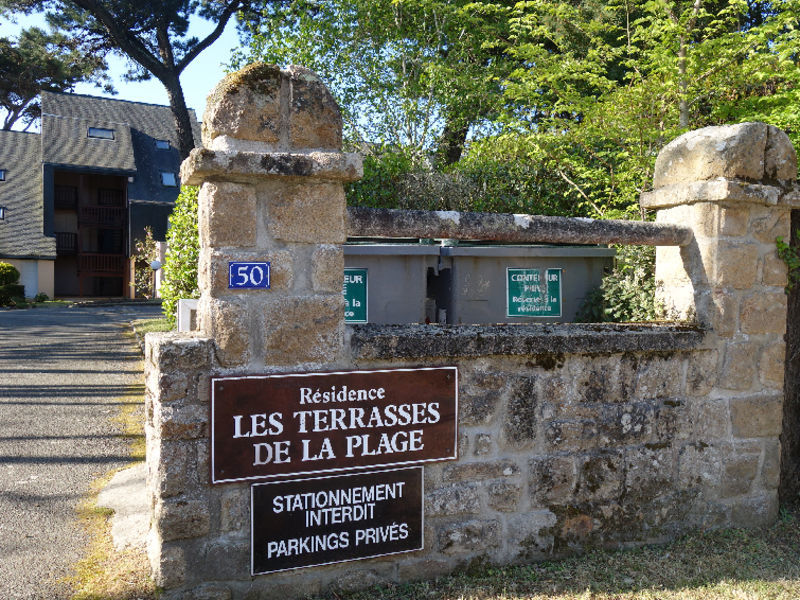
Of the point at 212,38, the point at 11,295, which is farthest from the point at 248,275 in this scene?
the point at 11,295

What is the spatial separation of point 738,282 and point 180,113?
43.0 feet

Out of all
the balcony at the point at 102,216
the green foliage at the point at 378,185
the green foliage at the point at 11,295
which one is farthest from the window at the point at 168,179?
the green foliage at the point at 378,185

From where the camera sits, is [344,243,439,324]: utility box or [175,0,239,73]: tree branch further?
[175,0,239,73]: tree branch

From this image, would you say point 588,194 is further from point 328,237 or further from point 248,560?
point 248,560

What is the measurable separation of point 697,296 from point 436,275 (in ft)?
6.40

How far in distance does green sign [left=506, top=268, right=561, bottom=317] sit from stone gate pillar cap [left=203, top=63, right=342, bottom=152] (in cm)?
260

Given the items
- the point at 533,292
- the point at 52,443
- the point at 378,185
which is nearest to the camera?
the point at 533,292

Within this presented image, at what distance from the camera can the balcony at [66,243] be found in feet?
101

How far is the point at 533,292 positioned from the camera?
516cm

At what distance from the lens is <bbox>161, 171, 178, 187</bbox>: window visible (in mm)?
30906

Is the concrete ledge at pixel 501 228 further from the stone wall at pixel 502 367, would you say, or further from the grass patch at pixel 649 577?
the grass patch at pixel 649 577

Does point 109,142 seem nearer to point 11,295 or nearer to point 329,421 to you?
point 11,295

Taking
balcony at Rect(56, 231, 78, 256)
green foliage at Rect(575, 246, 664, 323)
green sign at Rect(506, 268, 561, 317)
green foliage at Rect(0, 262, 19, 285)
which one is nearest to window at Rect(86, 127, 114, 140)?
balcony at Rect(56, 231, 78, 256)

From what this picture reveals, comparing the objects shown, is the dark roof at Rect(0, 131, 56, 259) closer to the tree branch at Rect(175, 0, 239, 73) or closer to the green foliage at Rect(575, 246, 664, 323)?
the tree branch at Rect(175, 0, 239, 73)
